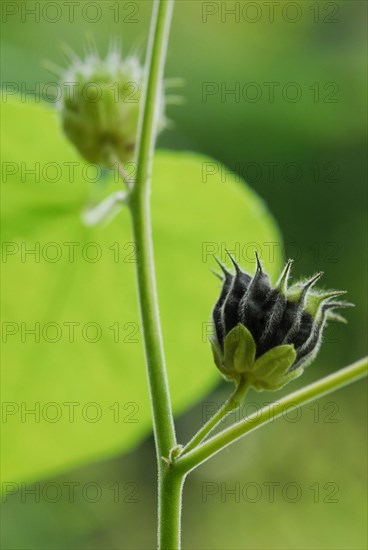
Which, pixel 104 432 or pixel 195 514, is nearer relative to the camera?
pixel 104 432

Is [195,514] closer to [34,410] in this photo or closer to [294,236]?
[294,236]

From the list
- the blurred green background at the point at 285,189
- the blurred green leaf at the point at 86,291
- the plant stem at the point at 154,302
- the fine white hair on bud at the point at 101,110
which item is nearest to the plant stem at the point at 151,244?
the plant stem at the point at 154,302

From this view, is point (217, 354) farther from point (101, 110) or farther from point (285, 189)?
point (285, 189)

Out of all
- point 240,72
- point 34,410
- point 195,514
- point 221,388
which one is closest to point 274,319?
point 34,410

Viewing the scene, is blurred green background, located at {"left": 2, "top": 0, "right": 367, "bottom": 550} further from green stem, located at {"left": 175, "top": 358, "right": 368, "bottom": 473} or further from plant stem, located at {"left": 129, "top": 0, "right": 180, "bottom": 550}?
green stem, located at {"left": 175, "top": 358, "right": 368, "bottom": 473}

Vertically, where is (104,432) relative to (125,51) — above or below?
below

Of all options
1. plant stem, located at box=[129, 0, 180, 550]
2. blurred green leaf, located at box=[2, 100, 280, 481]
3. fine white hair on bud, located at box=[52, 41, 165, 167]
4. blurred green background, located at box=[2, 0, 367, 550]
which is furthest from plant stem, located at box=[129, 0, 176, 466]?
blurred green background, located at box=[2, 0, 367, 550]
